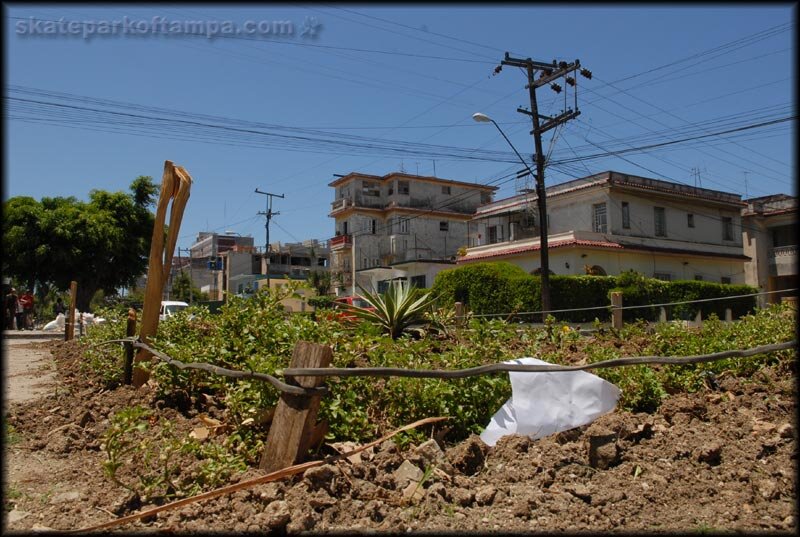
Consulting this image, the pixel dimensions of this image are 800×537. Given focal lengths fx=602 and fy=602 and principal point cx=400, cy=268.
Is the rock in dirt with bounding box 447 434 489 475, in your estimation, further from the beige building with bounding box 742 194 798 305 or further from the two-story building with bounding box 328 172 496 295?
the two-story building with bounding box 328 172 496 295

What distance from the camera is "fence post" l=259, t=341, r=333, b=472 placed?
325 centimetres

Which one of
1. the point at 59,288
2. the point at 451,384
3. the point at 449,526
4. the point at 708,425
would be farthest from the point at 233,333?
the point at 59,288

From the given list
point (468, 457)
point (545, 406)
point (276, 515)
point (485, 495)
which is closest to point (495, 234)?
point (545, 406)

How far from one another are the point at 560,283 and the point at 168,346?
2093cm

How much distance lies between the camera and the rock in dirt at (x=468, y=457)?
3607 millimetres

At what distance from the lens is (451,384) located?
413 centimetres

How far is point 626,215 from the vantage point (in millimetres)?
33312

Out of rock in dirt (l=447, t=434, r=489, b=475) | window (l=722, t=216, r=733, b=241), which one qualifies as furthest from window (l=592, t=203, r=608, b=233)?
rock in dirt (l=447, t=434, r=489, b=475)

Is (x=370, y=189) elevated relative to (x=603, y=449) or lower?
elevated

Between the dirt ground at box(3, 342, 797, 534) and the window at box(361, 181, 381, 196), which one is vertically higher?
the window at box(361, 181, 381, 196)

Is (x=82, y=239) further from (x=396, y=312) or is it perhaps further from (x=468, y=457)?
(x=468, y=457)

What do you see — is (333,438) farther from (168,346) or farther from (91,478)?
(168,346)

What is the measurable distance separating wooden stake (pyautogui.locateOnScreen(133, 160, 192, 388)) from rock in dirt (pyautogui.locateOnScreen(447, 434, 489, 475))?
3.58 meters

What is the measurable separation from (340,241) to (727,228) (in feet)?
106
